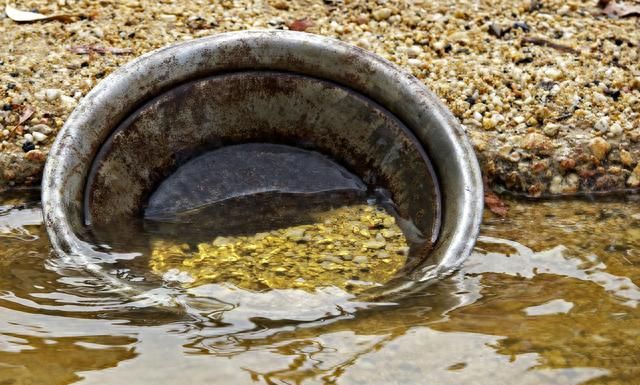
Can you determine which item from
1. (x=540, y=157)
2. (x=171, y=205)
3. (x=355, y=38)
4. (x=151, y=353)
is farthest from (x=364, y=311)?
(x=355, y=38)

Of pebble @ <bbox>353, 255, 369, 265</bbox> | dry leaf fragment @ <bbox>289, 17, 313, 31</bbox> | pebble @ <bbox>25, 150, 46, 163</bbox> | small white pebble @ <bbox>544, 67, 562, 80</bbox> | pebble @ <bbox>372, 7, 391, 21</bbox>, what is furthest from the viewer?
pebble @ <bbox>372, 7, 391, 21</bbox>

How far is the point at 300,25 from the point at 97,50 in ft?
4.18

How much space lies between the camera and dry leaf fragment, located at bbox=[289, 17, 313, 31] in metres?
4.75

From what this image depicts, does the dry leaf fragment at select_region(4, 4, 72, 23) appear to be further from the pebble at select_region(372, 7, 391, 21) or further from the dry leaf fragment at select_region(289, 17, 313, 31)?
the pebble at select_region(372, 7, 391, 21)

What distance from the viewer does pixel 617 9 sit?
5125mm

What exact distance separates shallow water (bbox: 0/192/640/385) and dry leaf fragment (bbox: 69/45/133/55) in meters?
1.53

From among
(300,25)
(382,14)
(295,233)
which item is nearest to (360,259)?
(295,233)

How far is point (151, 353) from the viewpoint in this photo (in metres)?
2.50

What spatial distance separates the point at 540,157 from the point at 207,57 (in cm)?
185

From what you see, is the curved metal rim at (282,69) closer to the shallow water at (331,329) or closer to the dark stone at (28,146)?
the shallow water at (331,329)

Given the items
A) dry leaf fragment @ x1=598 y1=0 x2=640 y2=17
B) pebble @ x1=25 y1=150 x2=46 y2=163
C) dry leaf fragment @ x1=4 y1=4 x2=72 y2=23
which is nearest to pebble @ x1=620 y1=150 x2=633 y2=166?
dry leaf fragment @ x1=598 y1=0 x2=640 y2=17

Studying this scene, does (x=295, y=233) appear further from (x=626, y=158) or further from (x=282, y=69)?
(x=626, y=158)

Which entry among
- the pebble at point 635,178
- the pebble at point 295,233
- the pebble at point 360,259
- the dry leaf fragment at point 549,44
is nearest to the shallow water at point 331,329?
the pebble at point 360,259

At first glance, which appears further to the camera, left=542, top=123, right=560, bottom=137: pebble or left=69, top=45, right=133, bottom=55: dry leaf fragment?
left=69, top=45, right=133, bottom=55: dry leaf fragment
